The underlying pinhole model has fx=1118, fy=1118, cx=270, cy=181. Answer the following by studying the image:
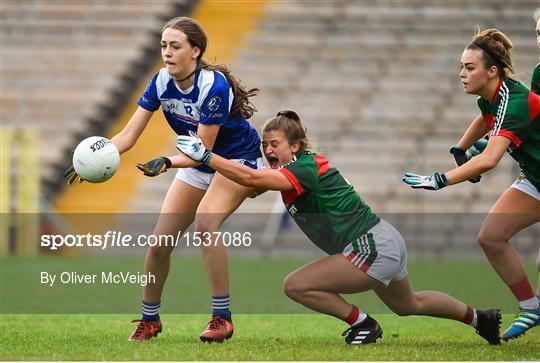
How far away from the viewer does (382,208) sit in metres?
16.1

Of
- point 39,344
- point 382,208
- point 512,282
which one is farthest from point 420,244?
point 39,344

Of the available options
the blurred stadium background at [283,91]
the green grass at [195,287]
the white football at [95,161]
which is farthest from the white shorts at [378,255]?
the blurred stadium background at [283,91]

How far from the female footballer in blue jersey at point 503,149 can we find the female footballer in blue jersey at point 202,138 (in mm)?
1168

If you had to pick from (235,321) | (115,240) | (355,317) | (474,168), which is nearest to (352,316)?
(355,317)

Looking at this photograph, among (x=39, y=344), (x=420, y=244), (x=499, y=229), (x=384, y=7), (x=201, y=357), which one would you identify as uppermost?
(x=499, y=229)

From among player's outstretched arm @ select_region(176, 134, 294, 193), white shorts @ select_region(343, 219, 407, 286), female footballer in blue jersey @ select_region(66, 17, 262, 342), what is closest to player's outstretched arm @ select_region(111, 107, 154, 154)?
female footballer in blue jersey @ select_region(66, 17, 262, 342)

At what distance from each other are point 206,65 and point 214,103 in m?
0.28

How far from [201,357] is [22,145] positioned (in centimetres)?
1058

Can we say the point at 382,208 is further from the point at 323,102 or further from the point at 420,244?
the point at 323,102

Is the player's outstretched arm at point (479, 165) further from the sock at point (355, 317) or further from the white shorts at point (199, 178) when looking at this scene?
the white shorts at point (199, 178)

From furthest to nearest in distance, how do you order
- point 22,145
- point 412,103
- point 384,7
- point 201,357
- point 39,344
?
point 384,7 → point 412,103 → point 22,145 → point 39,344 → point 201,357

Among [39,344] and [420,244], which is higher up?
[39,344]

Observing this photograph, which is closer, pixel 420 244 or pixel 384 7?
pixel 420 244

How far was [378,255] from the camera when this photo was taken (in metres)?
6.10
